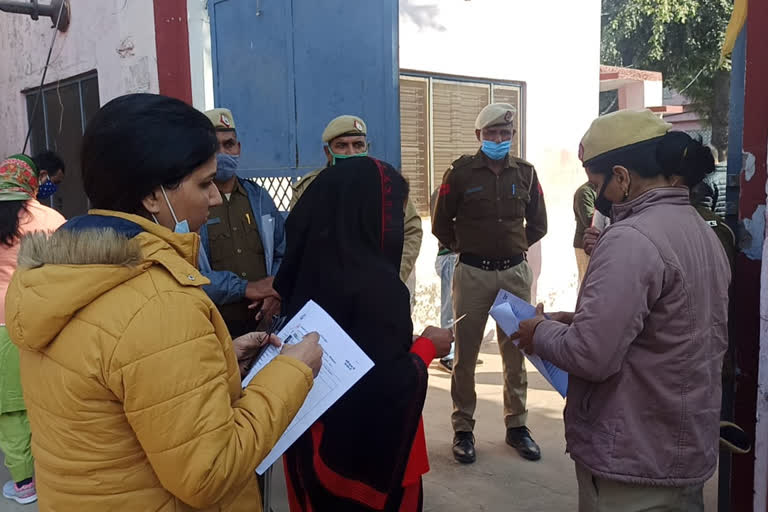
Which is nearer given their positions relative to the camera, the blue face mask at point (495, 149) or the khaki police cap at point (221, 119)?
the khaki police cap at point (221, 119)

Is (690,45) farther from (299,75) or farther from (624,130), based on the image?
(624,130)

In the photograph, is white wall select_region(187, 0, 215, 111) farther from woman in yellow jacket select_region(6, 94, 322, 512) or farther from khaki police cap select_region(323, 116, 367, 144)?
woman in yellow jacket select_region(6, 94, 322, 512)

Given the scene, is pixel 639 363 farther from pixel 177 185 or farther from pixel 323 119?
pixel 323 119

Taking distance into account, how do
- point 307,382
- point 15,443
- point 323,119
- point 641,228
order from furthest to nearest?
point 323,119, point 15,443, point 641,228, point 307,382

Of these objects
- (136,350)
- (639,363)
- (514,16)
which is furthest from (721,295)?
(514,16)

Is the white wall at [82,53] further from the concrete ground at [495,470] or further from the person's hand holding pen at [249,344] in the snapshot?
the person's hand holding pen at [249,344]

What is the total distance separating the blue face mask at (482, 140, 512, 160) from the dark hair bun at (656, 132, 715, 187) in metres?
2.06

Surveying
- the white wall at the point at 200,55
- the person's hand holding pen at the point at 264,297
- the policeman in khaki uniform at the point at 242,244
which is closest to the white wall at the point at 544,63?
the white wall at the point at 200,55

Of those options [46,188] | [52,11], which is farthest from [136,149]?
[52,11]

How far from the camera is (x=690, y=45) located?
13008mm

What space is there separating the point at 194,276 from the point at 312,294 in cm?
75

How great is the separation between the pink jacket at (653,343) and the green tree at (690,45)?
478 inches

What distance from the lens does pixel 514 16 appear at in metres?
6.39

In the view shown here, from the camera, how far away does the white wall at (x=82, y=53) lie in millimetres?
4773
